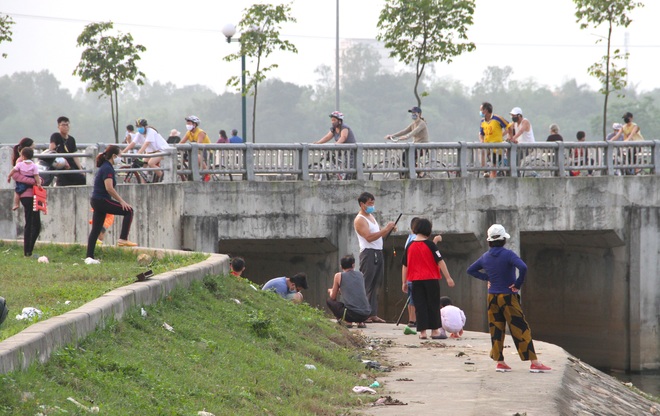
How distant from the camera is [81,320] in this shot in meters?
8.16

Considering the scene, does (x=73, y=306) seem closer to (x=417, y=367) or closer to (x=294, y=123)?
(x=417, y=367)

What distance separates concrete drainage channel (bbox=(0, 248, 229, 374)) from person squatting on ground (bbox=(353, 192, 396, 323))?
12.4 ft

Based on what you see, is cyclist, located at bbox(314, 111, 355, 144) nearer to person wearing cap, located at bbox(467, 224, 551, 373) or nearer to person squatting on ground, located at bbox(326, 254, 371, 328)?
person squatting on ground, located at bbox(326, 254, 371, 328)

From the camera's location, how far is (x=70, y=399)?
269 inches

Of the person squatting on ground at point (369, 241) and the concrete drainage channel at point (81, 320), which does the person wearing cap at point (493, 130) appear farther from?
the concrete drainage channel at point (81, 320)

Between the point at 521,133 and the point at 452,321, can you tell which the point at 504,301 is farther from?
the point at 521,133

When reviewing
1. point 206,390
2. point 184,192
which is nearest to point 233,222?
point 184,192

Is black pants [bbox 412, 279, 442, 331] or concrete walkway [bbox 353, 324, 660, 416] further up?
black pants [bbox 412, 279, 442, 331]

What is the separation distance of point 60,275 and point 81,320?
17.0ft

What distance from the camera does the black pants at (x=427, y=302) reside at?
13.7 meters

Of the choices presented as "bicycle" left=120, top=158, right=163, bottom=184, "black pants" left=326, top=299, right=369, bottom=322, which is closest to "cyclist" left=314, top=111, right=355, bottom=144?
"bicycle" left=120, top=158, right=163, bottom=184

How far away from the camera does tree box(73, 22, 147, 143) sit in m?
31.5

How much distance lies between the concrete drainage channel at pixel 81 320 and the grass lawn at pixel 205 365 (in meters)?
0.08

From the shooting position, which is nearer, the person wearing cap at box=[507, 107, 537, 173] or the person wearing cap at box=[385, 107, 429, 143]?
the person wearing cap at box=[385, 107, 429, 143]
